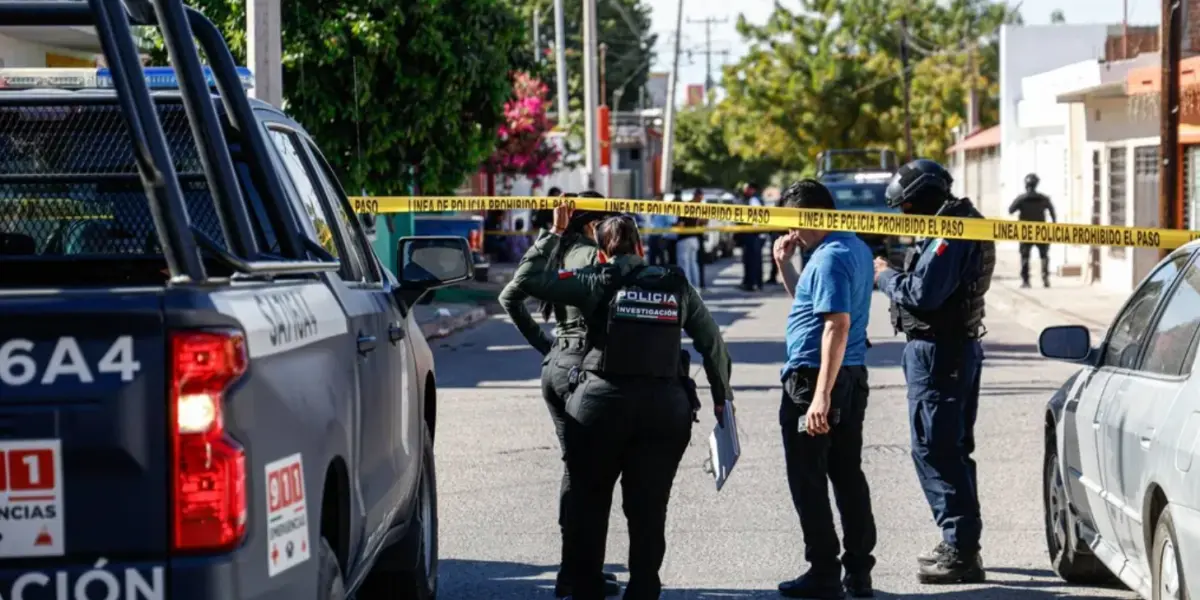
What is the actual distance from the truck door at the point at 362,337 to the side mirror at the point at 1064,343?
272 centimetres

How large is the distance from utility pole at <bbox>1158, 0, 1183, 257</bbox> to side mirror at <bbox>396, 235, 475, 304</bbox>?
16276 mm

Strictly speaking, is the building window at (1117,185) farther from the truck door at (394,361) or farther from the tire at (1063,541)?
the truck door at (394,361)

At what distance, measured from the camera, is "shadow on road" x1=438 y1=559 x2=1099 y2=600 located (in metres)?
7.95

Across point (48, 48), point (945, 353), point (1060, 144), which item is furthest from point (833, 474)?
point (1060, 144)

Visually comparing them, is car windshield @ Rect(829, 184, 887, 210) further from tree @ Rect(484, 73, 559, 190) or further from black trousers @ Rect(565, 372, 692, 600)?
black trousers @ Rect(565, 372, 692, 600)

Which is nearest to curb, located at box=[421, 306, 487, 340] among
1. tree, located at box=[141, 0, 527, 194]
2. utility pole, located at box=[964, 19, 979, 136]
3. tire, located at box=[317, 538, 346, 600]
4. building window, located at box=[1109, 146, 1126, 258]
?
tree, located at box=[141, 0, 527, 194]

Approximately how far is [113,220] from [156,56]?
13.4 m

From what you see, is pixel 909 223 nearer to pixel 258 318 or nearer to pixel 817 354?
pixel 817 354

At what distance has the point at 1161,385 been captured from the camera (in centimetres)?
644

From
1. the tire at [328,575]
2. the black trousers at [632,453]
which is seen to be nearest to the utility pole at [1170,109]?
the black trousers at [632,453]

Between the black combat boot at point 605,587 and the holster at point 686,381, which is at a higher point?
the holster at point 686,381

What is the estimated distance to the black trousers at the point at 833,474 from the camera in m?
7.93

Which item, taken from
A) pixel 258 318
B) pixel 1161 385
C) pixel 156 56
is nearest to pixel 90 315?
pixel 258 318

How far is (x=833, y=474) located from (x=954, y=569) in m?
0.67
